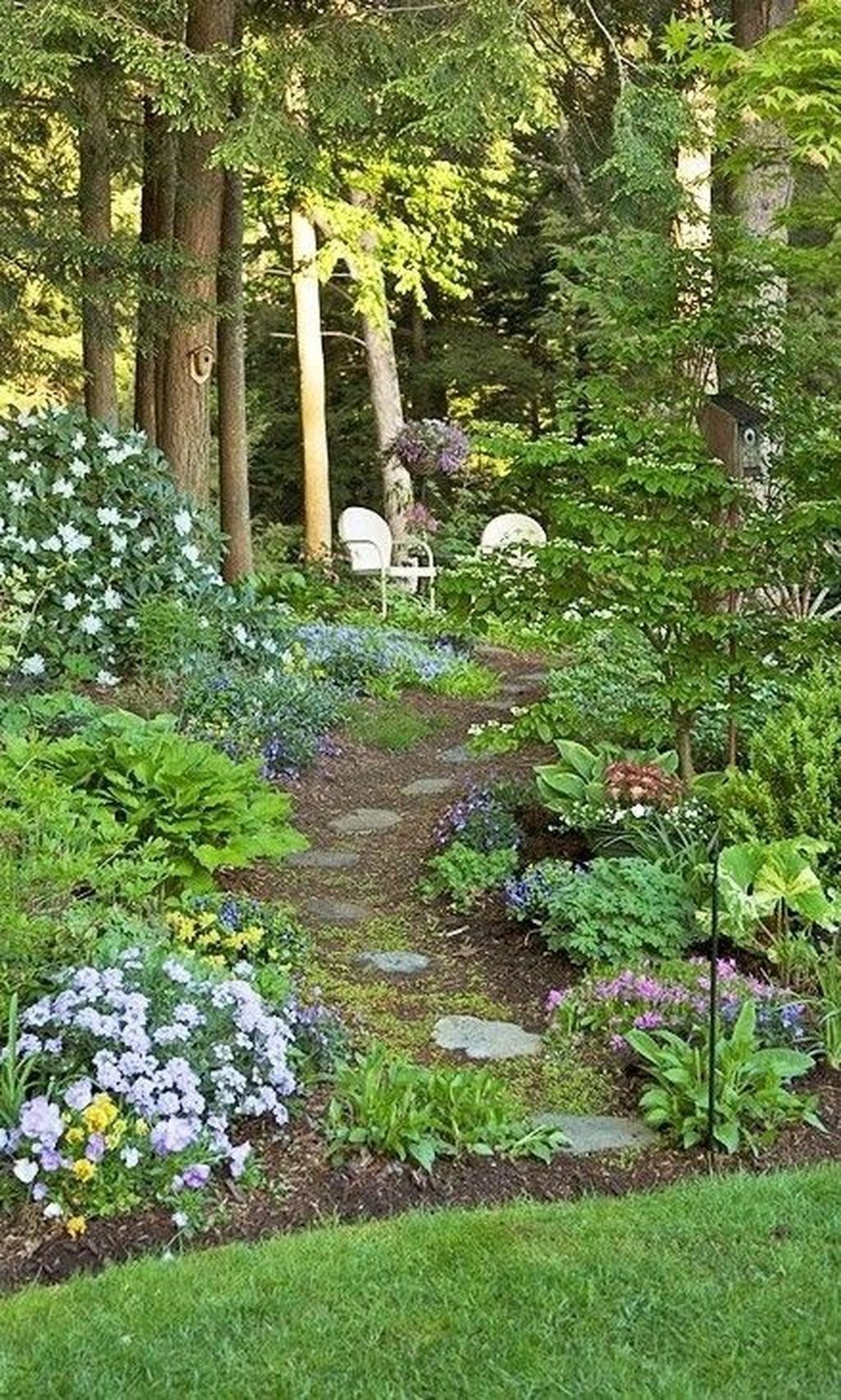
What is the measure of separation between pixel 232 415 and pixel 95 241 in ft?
7.81

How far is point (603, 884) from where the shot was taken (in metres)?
4.41

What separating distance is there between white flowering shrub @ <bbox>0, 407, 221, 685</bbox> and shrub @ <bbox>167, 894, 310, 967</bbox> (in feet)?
7.24

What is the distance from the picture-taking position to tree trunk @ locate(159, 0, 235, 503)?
7.74m

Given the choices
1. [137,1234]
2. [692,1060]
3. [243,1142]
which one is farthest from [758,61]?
[137,1234]

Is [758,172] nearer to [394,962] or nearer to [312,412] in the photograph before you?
[394,962]

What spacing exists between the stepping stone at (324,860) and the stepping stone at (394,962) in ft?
2.87

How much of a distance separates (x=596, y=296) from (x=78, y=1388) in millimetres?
3975

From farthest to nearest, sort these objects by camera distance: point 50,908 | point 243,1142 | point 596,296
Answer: point 596,296 → point 50,908 → point 243,1142

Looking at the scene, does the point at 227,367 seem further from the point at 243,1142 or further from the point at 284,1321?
the point at 284,1321

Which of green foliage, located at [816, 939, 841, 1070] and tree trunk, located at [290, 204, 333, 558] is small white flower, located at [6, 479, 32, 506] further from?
tree trunk, located at [290, 204, 333, 558]

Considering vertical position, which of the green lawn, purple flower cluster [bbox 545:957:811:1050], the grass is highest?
the grass

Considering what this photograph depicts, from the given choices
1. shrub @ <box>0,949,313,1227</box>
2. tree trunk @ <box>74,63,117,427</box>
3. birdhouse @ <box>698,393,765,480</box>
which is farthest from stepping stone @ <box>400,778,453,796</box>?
shrub @ <box>0,949,313,1227</box>

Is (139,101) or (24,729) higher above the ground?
(139,101)

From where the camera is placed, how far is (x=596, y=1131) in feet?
10.6
